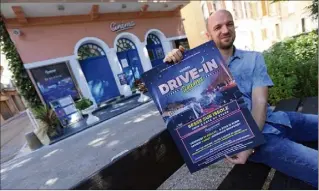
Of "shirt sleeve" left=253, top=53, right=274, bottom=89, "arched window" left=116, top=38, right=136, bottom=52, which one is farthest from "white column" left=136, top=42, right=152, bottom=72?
"shirt sleeve" left=253, top=53, right=274, bottom=89

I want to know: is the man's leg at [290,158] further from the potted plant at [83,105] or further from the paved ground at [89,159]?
the potted plant at [83,105]

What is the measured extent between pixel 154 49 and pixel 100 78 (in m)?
4.16

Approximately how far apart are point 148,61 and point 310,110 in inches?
411

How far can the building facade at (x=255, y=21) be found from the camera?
20078 mm

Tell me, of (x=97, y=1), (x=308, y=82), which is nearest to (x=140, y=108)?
(x=97, y=1)

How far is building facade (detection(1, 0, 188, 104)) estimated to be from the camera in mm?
8430

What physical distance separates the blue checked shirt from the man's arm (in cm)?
4

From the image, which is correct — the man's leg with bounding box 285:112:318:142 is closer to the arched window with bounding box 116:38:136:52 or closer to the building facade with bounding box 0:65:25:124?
the arched window with bounding box 116:38:136:52

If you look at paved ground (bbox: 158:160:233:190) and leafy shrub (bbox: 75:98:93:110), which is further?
leafy shrub (bbox: 75:98:93:110)

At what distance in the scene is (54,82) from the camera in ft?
29.6

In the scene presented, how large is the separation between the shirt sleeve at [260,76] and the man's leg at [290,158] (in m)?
0.33

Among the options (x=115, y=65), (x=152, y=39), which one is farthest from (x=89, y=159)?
(x=152, y=39)

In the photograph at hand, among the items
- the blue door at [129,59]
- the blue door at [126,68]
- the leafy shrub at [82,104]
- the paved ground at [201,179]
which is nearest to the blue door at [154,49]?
the blue door at [129,59]

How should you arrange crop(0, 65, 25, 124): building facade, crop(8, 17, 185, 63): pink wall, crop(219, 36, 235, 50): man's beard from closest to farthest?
crop(219, 36, 235, 50): man's beard < crop(8, 17, 185, 63): pink wall < crop(0, 65, 25, 124): building facade
